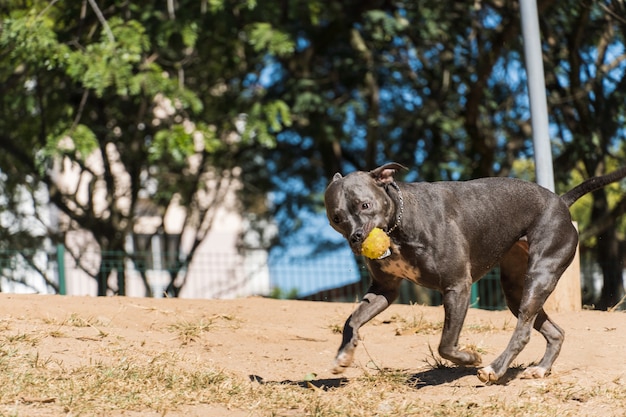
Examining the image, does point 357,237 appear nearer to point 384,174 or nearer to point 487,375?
point 384,174

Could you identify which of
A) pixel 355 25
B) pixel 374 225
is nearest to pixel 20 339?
pixel 374 225

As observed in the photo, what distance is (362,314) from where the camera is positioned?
23.4 ft

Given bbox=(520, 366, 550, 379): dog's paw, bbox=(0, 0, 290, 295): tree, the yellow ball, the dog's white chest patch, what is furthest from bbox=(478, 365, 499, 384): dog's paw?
bbox=(0, 0, 290, 295): tree

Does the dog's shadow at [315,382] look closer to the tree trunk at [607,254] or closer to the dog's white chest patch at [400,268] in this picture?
the dog's white chest patch at [400,268]

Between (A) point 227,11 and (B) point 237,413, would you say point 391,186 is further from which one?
(A) point 227,11

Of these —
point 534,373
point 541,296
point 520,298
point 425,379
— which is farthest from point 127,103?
point 534,373

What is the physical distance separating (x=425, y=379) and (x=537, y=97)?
4192 millimetres

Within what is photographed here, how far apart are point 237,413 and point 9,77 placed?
1182cm

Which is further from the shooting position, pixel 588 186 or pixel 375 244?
pixel 588 186

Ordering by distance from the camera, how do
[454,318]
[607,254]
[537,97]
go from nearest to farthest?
[454,318], [537,97], [607,254]

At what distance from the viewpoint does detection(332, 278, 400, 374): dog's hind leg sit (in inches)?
270

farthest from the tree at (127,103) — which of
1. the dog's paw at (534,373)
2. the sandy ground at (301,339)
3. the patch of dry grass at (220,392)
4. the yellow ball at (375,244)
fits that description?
the dog's paw at (534,373)

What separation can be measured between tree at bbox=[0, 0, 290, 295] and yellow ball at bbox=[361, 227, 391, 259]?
775cm

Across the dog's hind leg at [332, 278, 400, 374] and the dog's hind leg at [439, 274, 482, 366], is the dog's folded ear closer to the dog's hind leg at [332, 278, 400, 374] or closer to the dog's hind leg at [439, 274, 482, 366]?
the dog's hind leg at [332, 278, 400, 374]
